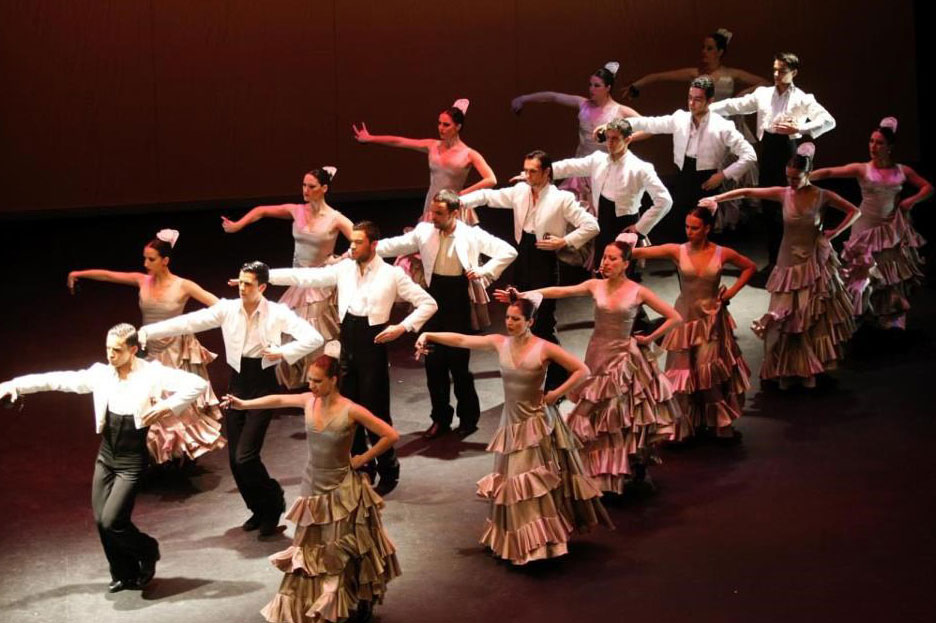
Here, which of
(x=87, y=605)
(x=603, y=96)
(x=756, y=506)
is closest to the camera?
(x=87, y=605)

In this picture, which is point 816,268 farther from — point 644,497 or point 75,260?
point 75,260

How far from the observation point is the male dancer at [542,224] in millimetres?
8375

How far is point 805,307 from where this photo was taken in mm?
8516

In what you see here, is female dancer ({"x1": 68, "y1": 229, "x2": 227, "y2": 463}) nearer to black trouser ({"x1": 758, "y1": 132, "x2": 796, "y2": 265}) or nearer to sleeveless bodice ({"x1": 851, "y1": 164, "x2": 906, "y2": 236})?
sleeveless bodice ({"x1": 851, "y1": 164, "x2": 906, "y2": 236})

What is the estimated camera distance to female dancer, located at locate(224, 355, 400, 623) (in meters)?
6.02

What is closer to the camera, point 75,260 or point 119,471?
point 119,471

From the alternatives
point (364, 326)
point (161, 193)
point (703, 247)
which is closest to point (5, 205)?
point (161, 193)

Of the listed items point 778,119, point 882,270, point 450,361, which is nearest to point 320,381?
point 450,361

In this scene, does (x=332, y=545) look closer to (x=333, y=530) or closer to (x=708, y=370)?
(x=333, y=530)

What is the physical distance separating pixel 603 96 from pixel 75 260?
404 cm

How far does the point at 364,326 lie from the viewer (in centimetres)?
744

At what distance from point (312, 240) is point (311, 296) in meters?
0.32

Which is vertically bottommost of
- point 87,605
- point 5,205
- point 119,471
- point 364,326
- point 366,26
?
point 87,605

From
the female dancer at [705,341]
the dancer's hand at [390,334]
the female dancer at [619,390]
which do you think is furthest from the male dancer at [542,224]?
the dancer's hand at [390,334]
